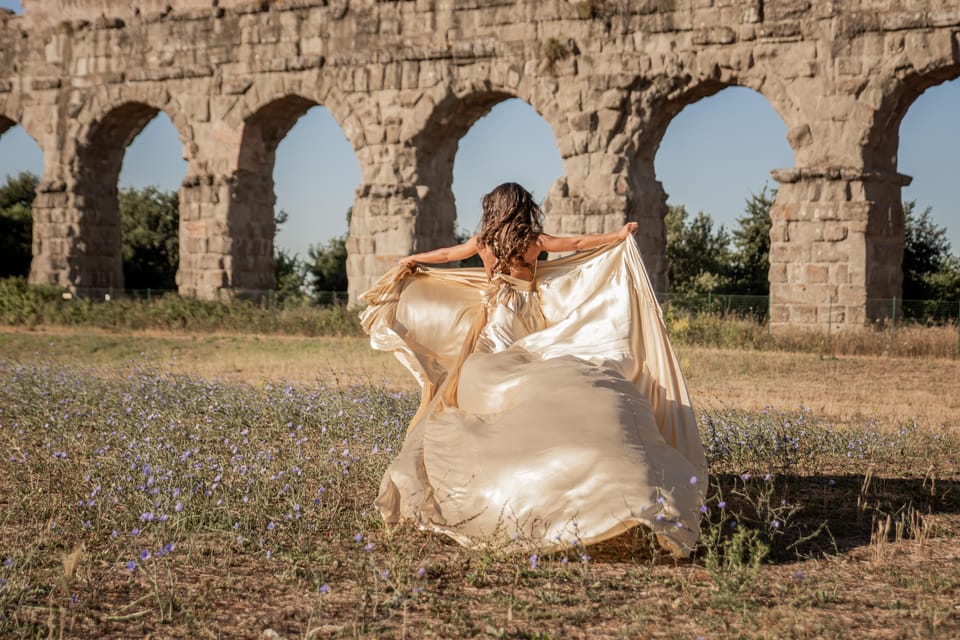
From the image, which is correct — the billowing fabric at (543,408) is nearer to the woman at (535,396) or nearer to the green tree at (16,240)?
the woman at (535,396)

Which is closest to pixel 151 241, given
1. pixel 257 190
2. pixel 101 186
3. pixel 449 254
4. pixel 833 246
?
pixel 101 186

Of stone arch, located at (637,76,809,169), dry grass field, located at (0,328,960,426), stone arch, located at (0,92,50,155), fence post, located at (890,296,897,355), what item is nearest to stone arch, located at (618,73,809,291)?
stone arch, located at (637,76,809,169)

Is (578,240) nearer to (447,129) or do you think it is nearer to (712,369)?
(712,369)

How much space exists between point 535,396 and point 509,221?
1.17 m

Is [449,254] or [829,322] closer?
[449,254]

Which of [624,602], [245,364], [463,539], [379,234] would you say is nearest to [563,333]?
[463,539]

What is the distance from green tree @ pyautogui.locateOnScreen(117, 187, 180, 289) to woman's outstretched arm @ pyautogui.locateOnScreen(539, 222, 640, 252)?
2206 centimetres

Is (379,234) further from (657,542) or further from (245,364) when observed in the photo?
(657,542)

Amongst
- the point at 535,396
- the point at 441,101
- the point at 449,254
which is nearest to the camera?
the point at 535,396

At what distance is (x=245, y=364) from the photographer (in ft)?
42.8

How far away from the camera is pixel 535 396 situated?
186 inches

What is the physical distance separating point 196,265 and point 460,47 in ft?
19.8

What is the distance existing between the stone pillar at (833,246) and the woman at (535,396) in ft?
31.5

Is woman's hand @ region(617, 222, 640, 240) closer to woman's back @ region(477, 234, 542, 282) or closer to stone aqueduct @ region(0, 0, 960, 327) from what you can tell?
woman's back @ region(477, 234, 542, 282)
